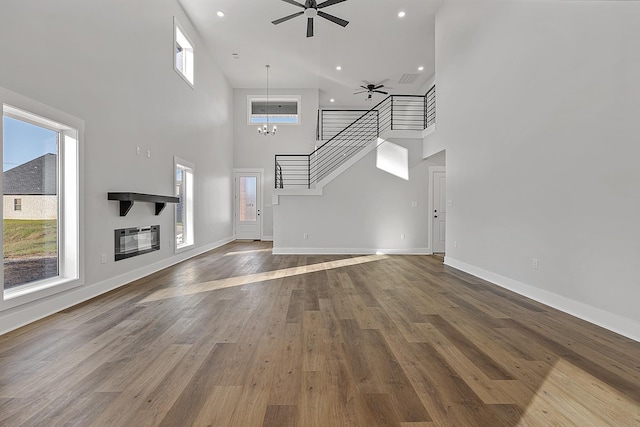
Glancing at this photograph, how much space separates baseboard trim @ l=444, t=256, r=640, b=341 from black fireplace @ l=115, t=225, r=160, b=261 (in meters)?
5.32

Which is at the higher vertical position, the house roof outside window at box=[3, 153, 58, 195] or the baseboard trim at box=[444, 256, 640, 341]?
the house roof outside window at box=[3, 153, 58, 195]

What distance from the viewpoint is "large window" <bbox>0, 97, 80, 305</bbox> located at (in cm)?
286

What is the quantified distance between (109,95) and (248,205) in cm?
691

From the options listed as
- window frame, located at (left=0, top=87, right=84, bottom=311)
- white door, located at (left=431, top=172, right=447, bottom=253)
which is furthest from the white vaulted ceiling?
window frame, located at (left=0, top=87, right=84, bottom=311)

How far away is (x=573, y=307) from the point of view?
10.4 feet

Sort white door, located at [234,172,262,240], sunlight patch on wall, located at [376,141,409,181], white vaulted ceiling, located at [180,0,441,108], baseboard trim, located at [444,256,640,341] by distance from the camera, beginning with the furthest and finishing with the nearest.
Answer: white door, located at [234,172,262,240]
sunlight patch on wall, located at [376,141,409,181]
white vaulted ceiling, located at [180,0,441,108]
baseboard trim, located at [444,256,640,341]

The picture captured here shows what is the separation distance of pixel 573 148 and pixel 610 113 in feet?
1.52

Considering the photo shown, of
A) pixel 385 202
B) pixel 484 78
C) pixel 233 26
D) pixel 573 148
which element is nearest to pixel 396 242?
pixel 385 202

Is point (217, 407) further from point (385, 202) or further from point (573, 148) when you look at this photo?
point (385, 202)

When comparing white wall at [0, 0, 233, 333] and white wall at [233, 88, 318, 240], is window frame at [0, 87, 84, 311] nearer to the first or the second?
white wall at [0, 0, 233, 333]

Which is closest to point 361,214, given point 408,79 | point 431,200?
point 431,200

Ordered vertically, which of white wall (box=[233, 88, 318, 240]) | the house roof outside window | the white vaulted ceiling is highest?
the white vaulted ceiling

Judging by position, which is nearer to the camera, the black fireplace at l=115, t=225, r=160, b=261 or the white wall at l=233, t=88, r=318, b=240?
the black fireplace at l=115, t=225, r=160, b=261

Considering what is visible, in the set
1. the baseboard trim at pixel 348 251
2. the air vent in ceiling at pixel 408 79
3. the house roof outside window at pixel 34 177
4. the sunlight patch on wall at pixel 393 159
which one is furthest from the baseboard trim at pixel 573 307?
the air vent in ceiling at pixel 408 79
